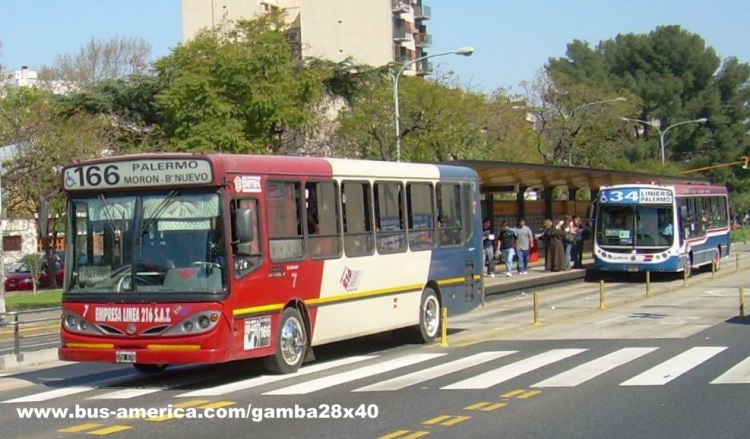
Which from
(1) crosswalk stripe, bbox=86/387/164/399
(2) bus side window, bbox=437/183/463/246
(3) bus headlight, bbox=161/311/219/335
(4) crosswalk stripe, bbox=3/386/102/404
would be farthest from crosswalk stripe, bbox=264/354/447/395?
(2) bus side window, bbox=437/183/463/246

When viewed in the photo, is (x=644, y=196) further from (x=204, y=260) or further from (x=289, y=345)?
(x=204, y=260)

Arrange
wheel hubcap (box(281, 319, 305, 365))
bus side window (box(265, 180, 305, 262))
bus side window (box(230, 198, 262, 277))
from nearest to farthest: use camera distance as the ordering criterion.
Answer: bus side window (box(230, 198, 262, 277)), bus side window (box(265, 180, 305, 262)), wheel hubcap (box(281, 319, 305, 365))

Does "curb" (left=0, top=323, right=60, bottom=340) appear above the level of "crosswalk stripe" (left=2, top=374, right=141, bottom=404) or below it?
below

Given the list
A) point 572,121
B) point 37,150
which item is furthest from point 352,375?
point 572,121

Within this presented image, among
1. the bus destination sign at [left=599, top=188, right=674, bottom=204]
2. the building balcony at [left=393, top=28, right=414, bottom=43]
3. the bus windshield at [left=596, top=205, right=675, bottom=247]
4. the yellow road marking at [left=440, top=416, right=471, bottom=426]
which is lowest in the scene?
the yellow road marking at [left=440, top=416, right=471, bottom=426]

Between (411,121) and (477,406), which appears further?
(411,121)

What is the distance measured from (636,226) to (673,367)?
70.4ft

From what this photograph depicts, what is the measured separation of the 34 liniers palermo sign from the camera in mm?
12742

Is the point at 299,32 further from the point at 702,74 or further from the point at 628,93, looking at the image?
the point at 702,74

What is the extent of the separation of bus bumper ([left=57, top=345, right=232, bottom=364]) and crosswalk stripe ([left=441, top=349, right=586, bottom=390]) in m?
2.60

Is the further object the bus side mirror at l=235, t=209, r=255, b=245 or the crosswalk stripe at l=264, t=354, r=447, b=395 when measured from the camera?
the bus side mirror at l=235, t=209, r=255, b=245

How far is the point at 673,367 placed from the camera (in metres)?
13.4

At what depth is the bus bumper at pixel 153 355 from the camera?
40.7 ft

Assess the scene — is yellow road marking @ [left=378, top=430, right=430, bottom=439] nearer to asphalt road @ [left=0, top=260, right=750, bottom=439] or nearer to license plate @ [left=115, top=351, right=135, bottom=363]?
asphalt road @ [left=0, top=260, right=750, bottom=439]
